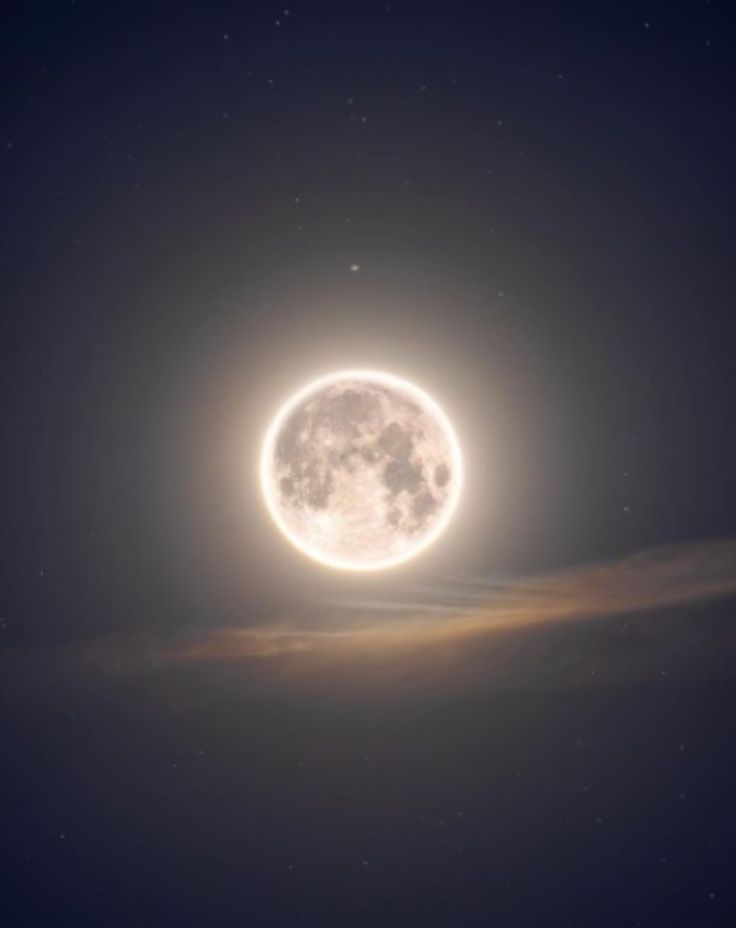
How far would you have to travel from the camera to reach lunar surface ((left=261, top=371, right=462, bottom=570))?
425 inches

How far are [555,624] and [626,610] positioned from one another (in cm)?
103

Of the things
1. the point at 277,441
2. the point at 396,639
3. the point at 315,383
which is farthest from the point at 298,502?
the point at 396,639

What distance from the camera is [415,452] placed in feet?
35.9

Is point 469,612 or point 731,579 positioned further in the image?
point 469,612

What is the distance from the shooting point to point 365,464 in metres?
10.7

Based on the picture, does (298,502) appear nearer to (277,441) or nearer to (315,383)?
(277,441)

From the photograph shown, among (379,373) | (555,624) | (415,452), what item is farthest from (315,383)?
(555,624)

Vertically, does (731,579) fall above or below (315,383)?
below

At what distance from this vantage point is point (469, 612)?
34.8 feet

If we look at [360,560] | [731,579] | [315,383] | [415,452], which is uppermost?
[315,383]

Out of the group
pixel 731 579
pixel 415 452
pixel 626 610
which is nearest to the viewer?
pixel 731 579

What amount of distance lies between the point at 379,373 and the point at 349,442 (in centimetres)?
111

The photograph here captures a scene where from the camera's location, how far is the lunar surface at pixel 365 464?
1080cm

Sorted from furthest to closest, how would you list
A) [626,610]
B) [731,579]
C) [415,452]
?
[415,452]
[626,610]
[731,579]
